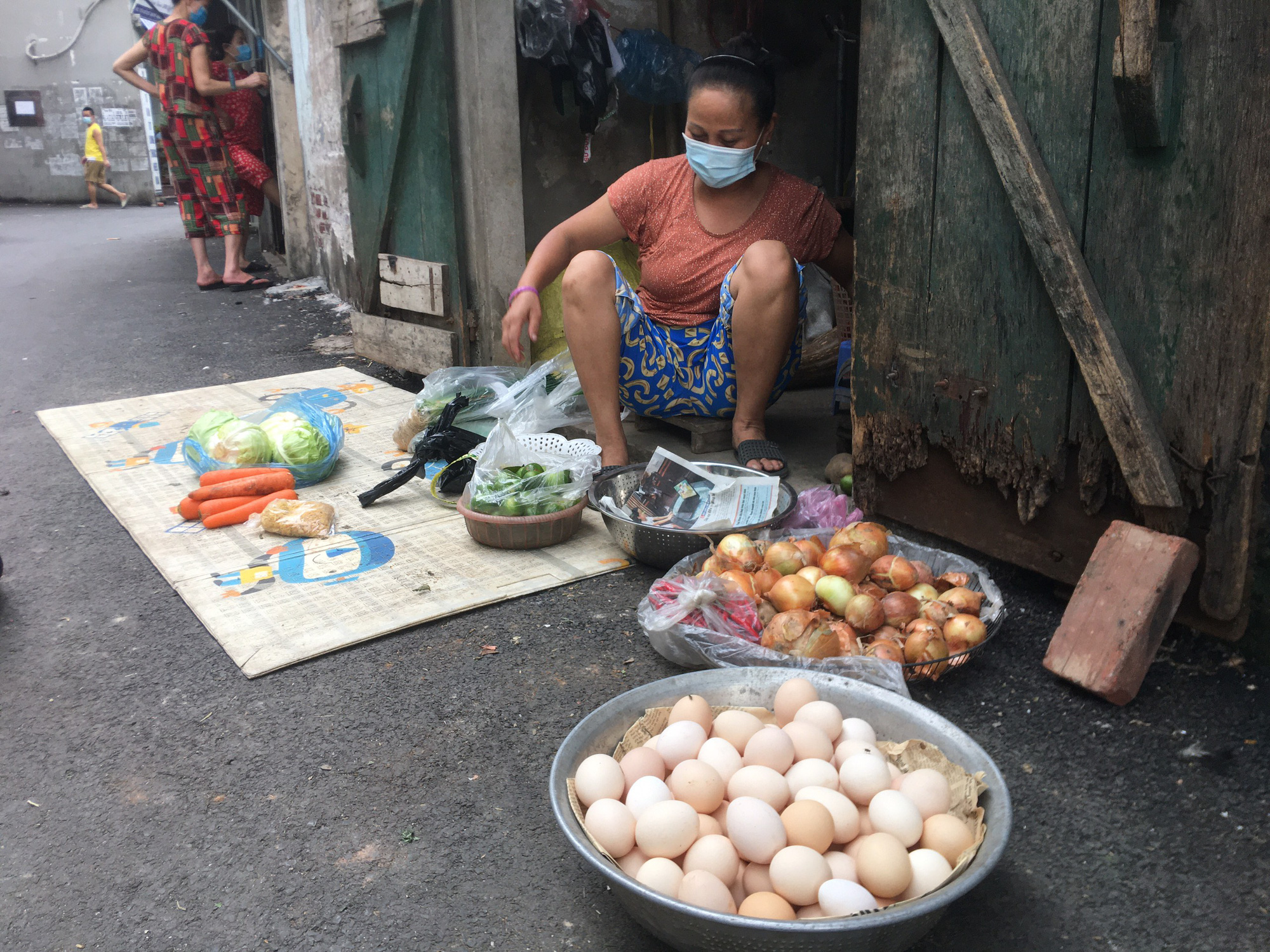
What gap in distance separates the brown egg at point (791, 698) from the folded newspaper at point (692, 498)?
897 millimetres

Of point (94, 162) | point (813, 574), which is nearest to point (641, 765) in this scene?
point (813, 574)

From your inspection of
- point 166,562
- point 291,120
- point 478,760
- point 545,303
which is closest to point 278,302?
point 291,120

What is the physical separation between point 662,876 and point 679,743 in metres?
0.28

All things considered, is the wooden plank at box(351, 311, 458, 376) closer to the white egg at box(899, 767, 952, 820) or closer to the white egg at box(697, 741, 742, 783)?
the white egg at box(697, 741, 742, 783)

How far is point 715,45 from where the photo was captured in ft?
15.9

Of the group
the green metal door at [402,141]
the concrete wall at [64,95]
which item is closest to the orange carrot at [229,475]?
the green metal door at [402,141]

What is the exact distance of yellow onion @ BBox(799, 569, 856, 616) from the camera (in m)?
2.12

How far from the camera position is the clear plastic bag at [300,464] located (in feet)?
10.9

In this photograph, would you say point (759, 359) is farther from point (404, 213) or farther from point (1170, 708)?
point (404, 213)

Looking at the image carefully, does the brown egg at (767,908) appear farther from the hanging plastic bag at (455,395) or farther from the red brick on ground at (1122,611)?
the hanging plastic bag at (455,395)

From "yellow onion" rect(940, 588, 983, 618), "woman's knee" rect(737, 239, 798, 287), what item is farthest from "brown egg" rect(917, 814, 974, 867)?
"woman's knee" rect(737, 239, 798, 287)

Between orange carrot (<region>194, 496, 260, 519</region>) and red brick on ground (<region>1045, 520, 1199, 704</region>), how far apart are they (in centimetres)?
242

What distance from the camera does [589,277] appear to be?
3062mm

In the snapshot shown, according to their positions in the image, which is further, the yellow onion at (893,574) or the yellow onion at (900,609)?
the yellow onion at (893,574)
